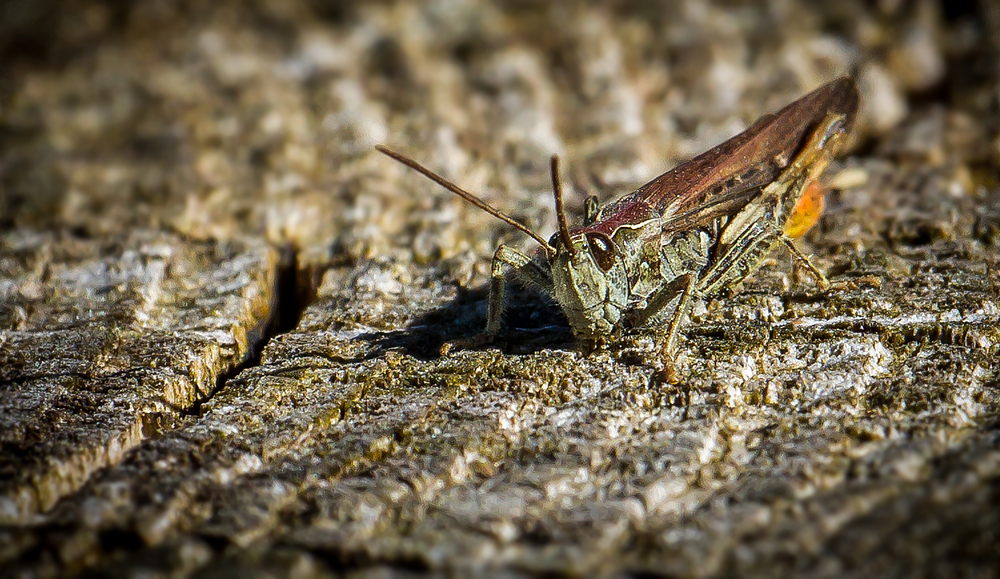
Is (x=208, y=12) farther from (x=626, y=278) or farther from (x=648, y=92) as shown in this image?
(x=626, y=278)

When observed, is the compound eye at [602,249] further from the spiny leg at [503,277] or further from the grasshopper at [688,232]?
the spiny leg at [503,277]

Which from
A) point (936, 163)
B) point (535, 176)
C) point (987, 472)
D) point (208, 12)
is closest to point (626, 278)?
point (535, 176)

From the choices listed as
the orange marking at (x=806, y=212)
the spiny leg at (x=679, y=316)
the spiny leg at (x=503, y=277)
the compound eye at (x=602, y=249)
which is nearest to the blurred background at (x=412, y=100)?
the spiny leg at (x=503, y=277)

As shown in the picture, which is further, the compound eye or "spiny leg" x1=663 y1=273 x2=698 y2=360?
the compound eye

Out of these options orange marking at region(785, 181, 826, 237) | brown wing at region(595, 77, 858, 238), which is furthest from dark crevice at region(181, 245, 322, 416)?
orange marking at region(785, 181, 826, 237)

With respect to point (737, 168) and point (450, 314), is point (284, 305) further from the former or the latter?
point (737, 168)

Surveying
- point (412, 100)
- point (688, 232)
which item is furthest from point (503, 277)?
point (412, 100)

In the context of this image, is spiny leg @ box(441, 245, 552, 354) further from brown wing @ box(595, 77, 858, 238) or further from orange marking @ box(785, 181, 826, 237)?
orange marking @ box(785, 181, 826, 237)
